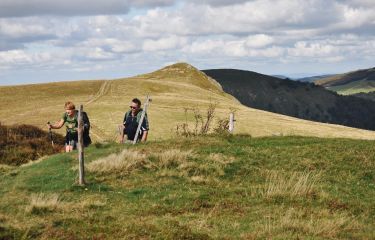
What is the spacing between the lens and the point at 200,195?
12242 mm

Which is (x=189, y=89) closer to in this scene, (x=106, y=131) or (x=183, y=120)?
(x=183, y=120)

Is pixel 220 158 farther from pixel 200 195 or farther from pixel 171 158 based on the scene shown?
pixel 200 195

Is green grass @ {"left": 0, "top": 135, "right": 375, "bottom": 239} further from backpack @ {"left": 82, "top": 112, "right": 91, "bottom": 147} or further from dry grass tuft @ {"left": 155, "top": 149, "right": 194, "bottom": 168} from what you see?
backpack @ {"left": 82, "top": 112, "right": 91, "bottom": 147}

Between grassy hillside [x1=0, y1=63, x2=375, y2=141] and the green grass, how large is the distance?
24707 mm

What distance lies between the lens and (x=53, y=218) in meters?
9.95

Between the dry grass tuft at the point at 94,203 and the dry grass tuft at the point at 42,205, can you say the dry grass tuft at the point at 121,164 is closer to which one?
the dry grass tuft at the point at 94,203

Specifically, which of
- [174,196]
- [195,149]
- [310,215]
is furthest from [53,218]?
[195,149]

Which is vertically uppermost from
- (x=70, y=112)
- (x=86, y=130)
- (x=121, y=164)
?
(x=70, y=112)

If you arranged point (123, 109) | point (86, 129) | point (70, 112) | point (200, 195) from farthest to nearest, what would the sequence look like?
point (123, 109) < point (86, 129) < point (70, 112) < point (200, 195)

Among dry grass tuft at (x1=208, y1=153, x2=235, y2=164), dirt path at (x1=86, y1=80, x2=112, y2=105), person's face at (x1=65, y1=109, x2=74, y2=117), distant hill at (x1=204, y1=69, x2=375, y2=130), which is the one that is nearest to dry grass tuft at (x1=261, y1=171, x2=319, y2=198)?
dry grass tuft at (x1=208, y1=153, x2=235, y2=164)

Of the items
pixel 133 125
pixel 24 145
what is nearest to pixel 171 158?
pixel 133 125

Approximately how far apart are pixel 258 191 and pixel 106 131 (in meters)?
32.3

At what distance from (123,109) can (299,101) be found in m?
131

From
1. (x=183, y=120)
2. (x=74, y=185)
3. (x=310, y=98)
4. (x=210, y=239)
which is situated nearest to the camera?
(x=210, y=239)
